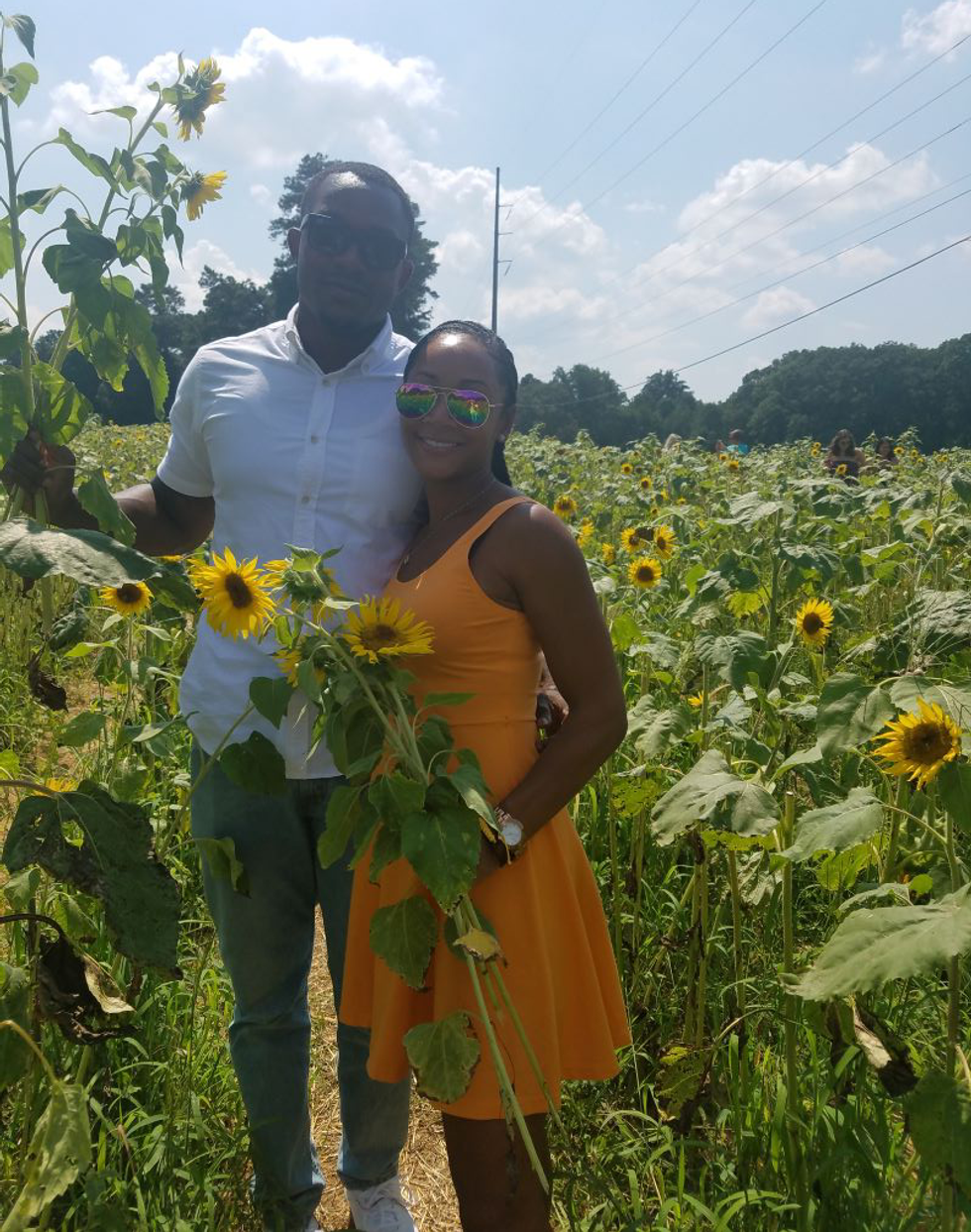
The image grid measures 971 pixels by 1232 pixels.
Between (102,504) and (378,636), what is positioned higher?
(102,504)

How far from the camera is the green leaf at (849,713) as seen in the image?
1.46 meters

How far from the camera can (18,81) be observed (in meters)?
1.15

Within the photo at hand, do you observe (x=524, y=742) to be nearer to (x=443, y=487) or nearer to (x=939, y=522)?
(x=443, y=487)

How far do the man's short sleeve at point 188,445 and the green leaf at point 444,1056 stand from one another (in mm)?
1130

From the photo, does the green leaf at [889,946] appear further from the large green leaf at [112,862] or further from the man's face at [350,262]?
the man's face at [350,262]

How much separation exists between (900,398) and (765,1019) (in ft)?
112

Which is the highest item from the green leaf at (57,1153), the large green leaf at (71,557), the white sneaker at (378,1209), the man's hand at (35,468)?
the man's hand at (35,468)

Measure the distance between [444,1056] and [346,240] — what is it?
4.40 ft

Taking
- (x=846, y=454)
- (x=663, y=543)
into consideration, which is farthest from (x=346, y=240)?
(x=846, y=454)

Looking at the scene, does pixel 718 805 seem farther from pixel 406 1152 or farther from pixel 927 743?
pixel 406 1152

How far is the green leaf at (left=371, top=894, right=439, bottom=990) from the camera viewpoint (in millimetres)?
1383

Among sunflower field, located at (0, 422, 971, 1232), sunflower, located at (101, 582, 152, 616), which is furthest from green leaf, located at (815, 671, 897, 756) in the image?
sunflower, located at (101, 582, 152, 616)

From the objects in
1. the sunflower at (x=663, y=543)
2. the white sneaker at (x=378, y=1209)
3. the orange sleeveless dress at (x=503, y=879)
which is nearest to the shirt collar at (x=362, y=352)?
the orange sleeveless dress at (x=503, y=879)

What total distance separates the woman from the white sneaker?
0.54 m
